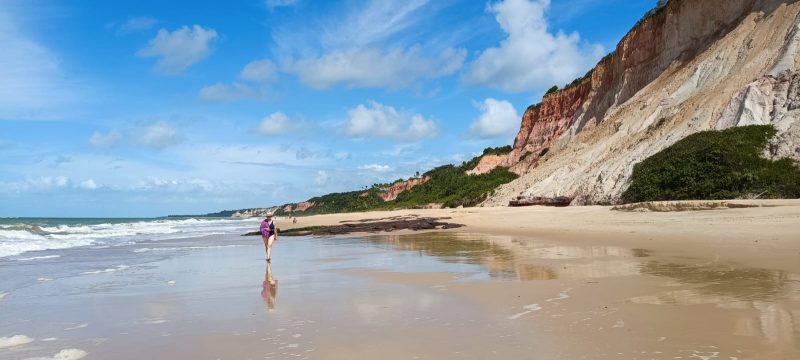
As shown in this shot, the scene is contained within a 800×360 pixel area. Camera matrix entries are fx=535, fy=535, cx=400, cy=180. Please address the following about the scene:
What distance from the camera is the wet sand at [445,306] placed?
468 cm

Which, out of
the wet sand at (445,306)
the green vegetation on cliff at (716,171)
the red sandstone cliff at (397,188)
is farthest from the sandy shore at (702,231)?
the red sandstone cliff at (397,188)

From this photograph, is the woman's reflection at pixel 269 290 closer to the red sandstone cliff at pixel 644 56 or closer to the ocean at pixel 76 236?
the ocean at pixel 76 236

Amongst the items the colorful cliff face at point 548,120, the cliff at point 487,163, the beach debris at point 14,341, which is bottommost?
the beach debris at point 14,341

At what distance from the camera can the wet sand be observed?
4684 mm

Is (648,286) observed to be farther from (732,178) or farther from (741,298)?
(732,178)

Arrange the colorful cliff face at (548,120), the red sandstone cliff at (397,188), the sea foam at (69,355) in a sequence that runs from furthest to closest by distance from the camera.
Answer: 1. the red sandstone cliff at (397,188)
2. the colorful cliff face at (548,120)
3. the sea foam at (69,355)

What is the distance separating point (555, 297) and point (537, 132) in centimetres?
6354

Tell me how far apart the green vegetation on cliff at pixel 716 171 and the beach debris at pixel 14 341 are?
23.3 m

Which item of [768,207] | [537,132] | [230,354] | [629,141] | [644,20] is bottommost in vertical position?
[230,354]

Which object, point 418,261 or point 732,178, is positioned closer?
point 418,261

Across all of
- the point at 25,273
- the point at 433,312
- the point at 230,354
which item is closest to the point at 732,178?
the point at 433,312

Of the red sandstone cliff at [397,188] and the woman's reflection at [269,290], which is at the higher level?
the red sandstone cliff at [397,188]

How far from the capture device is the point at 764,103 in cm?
2734

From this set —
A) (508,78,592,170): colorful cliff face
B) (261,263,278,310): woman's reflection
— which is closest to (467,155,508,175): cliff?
(508,78,592,170): colorful cliff face
